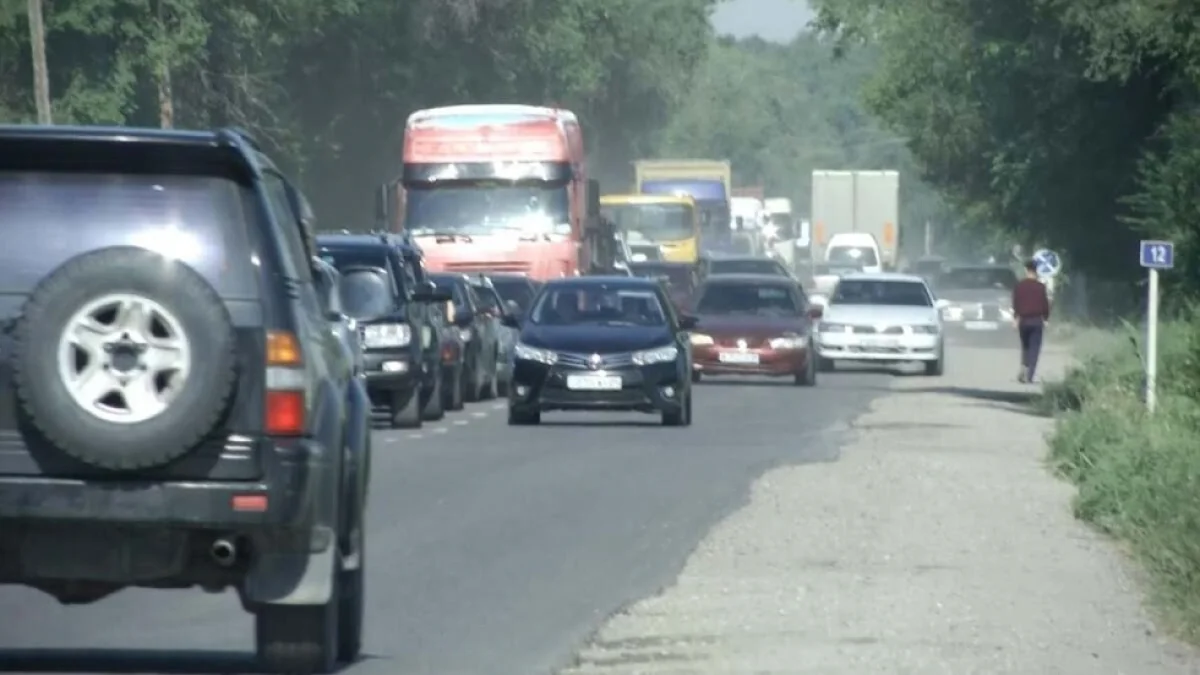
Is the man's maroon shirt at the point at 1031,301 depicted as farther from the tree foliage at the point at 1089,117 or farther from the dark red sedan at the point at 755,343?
the dark red sedan at the point at 755,343

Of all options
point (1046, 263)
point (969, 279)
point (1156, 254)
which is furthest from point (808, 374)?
point (969, 279)

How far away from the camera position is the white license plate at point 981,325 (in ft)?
246

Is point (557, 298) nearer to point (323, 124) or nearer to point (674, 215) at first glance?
point (674, 215)

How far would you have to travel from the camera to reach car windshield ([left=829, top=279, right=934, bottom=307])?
1854 inches

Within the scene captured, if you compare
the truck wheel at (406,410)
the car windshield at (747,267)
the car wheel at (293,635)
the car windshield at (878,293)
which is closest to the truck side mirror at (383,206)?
the car windshield at (878,293)

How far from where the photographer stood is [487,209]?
140 ft

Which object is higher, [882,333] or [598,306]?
[598,306]

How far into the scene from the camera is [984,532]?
18.1m

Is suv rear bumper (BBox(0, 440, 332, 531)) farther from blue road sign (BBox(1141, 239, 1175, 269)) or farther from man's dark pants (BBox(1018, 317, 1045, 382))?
man's dark pants (BBox(1018, 317, 1045, 382))

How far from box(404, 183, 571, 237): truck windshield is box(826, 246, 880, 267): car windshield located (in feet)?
118

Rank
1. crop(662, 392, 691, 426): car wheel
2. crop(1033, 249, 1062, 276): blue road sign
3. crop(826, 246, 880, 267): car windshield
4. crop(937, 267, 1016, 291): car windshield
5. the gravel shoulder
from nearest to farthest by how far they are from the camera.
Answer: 1. the gravel shoulder
2. crop(662, 392, 691, 426): car wheel
3. crop(1033, 249, 1062, 276): blue road sign
4. crop(826, 246, 880, 267): car windshield
5. crop(937, 267, 1016, 291): car windshield

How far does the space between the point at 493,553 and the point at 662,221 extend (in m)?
51.8

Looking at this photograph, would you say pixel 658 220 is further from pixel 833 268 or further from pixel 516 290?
pixel 516 290

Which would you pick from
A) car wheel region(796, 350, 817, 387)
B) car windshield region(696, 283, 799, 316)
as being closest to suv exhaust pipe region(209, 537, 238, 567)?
car wheel region(796, 350, 817, 387)
